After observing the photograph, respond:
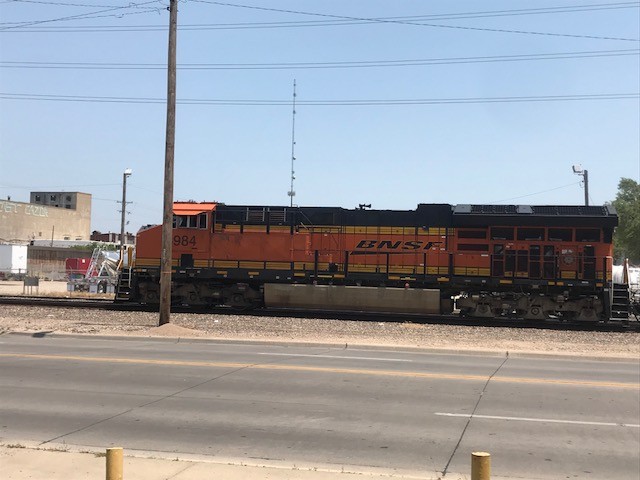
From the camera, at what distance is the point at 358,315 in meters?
22.0

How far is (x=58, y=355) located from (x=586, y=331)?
14996 millimetres

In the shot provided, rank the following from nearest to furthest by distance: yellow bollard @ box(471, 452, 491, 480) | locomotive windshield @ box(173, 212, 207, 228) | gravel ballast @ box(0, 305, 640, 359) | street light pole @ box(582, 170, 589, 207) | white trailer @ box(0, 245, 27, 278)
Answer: yellow bollard @ box(471, 452, 491, 480)
gravel ballast @ box(0, 305, 640, 359)
locomotive windshield @ box(173, 212, 207, 228)
street light pole @ box(582, 170, 589, 207)
white trailer @ box(0, 245, 27, 278)

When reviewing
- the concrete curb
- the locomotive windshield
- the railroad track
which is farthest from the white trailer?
the concrete curb

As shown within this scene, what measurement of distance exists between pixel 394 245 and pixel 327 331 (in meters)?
5.68

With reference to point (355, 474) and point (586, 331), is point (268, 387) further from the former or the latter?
point (586, 331)

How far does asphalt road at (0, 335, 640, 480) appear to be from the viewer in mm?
6234

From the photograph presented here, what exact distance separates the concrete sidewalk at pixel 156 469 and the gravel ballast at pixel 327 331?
8672 millimetres

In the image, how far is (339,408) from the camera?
8109mm

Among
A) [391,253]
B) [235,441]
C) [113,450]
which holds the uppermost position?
[391,253]

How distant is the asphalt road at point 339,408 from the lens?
20.5 ft

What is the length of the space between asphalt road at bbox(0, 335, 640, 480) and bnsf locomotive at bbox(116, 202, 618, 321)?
26.2ft

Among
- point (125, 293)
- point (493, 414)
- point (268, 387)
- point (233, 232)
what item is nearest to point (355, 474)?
point (493, 414)

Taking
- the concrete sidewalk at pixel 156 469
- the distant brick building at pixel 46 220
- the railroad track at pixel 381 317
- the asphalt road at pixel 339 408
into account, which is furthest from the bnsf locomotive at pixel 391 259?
the distant brick building at pixel 46 220

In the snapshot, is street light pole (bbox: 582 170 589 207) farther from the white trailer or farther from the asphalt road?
the white trailer
